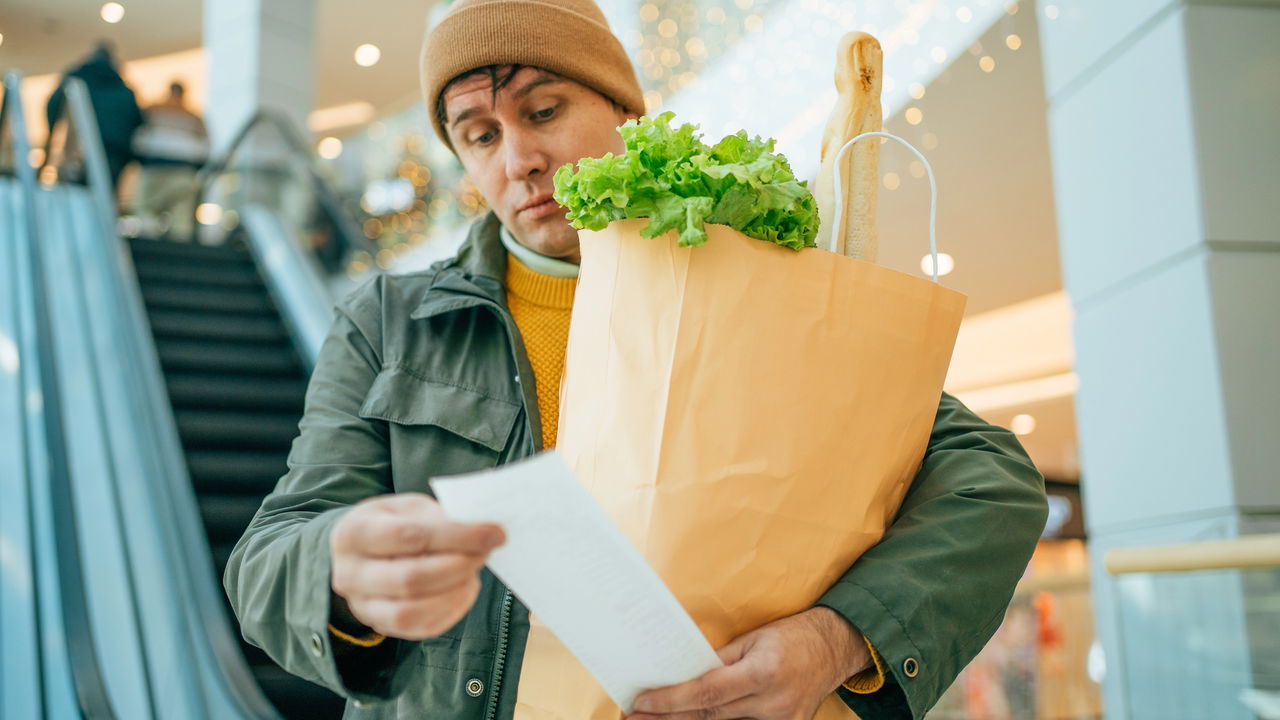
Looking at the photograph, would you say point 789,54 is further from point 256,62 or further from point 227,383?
point 256,62

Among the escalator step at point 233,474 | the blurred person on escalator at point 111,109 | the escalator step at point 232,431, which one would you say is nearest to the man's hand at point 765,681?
the escalator step at point 233,474

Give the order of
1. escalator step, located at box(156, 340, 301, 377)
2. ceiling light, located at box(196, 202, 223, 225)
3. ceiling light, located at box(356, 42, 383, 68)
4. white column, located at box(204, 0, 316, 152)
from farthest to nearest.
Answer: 1. ceiling light, located at box(356, 42, 383, 68)
2. white column, located at box(204, 0, 316, 152)
3. ceiling light, located at box(196, 202, 223, 225)
4. escalator step, located at box(156, 340, 301, 377)

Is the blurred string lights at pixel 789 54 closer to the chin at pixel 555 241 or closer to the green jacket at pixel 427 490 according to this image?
the chin at pixel 555 241

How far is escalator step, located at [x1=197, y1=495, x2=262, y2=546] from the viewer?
4445 mm

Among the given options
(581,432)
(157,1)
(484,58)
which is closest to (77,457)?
(484,58)

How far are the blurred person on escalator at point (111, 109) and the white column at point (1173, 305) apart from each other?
882 cm

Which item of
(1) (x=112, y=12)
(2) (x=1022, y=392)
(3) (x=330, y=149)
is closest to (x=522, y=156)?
(2) (x=1022, y=392)

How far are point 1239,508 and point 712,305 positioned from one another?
2.45m

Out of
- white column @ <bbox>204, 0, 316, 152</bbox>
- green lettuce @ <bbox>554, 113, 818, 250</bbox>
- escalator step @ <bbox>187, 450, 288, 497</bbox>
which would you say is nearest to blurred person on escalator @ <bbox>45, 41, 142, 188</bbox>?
white column @ <bbox>204, 0, 316, 152</bbox>

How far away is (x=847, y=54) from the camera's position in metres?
1.17

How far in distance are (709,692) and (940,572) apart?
0.32 m

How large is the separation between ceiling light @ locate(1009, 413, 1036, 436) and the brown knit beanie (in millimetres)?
12315

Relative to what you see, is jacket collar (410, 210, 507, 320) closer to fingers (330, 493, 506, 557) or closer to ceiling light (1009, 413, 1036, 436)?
fingers (330, 493, 506, 557)

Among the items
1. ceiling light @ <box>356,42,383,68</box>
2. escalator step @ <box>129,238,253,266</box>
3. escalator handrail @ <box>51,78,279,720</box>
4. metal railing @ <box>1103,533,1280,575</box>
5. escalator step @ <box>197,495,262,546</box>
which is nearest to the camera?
metal railing @ <box>1103,533,1280,575</box>
